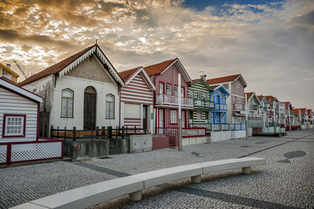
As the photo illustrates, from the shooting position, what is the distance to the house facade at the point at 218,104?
31.5 metres

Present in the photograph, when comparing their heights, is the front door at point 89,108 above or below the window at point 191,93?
below

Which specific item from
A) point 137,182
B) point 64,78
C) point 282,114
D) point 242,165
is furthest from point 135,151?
point 282,114

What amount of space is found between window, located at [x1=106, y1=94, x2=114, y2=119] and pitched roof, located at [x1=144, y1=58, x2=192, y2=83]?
6500 millimetres

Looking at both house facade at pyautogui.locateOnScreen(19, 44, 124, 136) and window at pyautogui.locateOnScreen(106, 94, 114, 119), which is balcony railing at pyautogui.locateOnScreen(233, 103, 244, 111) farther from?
window at pyautogui.locateOnScreen(106, 94, 114, 119)

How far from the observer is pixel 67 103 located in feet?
50.4

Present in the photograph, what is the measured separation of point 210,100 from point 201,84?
3.04 meters

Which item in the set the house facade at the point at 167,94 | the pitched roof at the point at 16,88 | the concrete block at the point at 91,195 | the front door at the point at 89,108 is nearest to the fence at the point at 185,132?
the house facade at the point at 167,94

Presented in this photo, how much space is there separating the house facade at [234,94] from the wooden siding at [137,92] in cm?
1969

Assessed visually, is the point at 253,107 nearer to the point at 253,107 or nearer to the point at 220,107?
the point at 253,107

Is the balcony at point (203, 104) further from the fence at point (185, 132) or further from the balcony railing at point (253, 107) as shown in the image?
the balcony railing at point (253, 107)

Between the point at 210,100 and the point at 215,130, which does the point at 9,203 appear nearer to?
the point at 215,130

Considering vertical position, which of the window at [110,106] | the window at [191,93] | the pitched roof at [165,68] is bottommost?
the window at [110,106]

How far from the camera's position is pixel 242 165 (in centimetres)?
796

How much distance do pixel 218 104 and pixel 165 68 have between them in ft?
39.6
